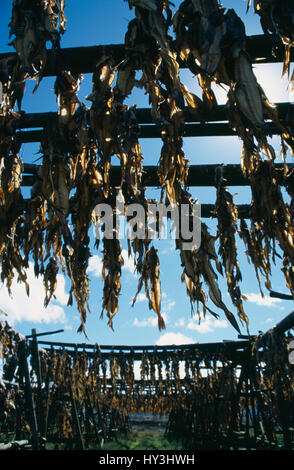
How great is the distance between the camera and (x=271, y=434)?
347 inches

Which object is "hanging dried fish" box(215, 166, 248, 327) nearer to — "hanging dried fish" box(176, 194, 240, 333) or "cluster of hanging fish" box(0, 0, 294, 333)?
"cluster of hanging fish" box(0, 0, 294, 333)

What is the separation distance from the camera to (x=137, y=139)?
222cm

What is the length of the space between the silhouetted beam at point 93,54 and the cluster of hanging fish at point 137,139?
6 cm

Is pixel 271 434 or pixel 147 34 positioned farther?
pixel 271 434

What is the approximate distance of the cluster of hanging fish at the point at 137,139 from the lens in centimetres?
151

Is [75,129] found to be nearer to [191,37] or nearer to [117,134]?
[117,134]

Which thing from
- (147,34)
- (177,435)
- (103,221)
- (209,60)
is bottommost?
(177,435)

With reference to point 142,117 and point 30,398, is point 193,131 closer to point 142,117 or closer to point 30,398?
point 142,117

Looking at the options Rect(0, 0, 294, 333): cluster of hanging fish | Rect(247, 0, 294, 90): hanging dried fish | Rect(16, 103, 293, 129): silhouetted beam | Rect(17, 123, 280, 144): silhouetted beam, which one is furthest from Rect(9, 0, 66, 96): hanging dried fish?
Rect(247, 0, 294, 90): hanging dried fish

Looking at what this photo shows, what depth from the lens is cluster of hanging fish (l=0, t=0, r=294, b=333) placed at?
151 centimetres

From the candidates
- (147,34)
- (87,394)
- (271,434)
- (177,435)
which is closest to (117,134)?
(147,34)

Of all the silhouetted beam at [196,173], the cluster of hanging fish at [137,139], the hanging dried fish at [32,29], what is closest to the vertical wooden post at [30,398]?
the cluster of hanging fish at [137,139]

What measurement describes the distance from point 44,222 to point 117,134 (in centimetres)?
124

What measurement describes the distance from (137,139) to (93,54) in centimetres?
59
